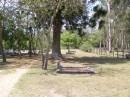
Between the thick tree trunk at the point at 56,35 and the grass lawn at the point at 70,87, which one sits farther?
the thick tree trunk at the point at 56,35

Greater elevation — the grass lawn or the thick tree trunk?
the thick tree trunk

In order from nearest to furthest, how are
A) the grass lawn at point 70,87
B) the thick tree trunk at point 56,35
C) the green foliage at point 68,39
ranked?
1. the grass lawn at point 70,87
2. the thick tree trunk at point 56,35
3. the green foliage at point 68,39

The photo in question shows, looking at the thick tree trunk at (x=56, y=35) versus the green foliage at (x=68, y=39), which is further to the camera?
the green foliage at (x=68, y=39)

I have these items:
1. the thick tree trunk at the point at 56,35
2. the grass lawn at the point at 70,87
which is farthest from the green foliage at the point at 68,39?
the grass lawn at the point at 70,87

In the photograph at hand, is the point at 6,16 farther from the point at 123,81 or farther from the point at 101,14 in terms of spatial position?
the point at 123,81

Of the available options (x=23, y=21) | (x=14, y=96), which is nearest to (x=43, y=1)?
(x=14, y=96)

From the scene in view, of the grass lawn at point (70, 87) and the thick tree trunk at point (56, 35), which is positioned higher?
the thick tree trunk at point (56, 35)

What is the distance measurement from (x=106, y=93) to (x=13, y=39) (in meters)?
42.8

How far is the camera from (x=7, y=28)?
51750 millimetres

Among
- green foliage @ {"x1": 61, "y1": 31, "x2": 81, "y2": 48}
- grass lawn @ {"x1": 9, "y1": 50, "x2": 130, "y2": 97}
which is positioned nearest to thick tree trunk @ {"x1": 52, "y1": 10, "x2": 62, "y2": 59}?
grass lawn @ {"x1": 9, "y1": 50, "x2": 130, "y2": 97}

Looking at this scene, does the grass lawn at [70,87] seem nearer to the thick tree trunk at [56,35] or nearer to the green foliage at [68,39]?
the thick tree trunk at [56,35]

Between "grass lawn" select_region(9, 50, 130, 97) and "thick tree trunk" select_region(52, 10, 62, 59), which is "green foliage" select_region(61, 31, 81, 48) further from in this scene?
"grass lawn" select_region(9, 50, 130, 97)

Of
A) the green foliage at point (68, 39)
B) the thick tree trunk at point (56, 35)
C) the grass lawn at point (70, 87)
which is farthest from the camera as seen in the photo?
the green foliage at point (68, 39)

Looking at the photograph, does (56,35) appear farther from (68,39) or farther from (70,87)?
(68,39)
